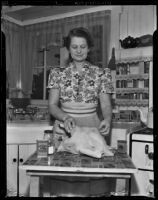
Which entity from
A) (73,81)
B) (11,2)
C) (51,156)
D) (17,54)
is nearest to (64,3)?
(11,2)

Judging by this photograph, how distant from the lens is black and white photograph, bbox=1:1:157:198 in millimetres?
847

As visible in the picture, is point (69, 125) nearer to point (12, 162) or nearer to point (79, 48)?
point (79, 48)

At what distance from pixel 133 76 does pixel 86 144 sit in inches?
34.3

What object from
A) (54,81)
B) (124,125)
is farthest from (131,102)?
(54,81)

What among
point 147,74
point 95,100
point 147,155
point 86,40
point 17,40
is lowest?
point 147,155

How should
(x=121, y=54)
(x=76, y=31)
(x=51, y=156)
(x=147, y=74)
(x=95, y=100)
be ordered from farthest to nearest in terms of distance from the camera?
(x=121, y=54) < (x=147, y=74) < (x=95, y=100) < (x=76, y=31) < (x=51, y=156)

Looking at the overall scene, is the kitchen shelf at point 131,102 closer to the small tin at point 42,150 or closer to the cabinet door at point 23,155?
the cabinet door at point 23,155

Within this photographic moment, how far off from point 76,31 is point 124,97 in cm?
73

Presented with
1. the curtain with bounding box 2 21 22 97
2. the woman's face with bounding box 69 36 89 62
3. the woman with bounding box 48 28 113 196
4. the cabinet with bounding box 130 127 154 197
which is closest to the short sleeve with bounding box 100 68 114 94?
the woman with bounding box 48 28 113 196

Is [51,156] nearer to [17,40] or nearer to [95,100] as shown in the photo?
[95,100]

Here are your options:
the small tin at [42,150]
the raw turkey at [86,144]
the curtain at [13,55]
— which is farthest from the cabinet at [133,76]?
the small tin at [42,150]

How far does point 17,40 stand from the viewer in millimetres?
1704

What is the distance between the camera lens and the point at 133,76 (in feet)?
5.28

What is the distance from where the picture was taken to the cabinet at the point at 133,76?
5.16ft
